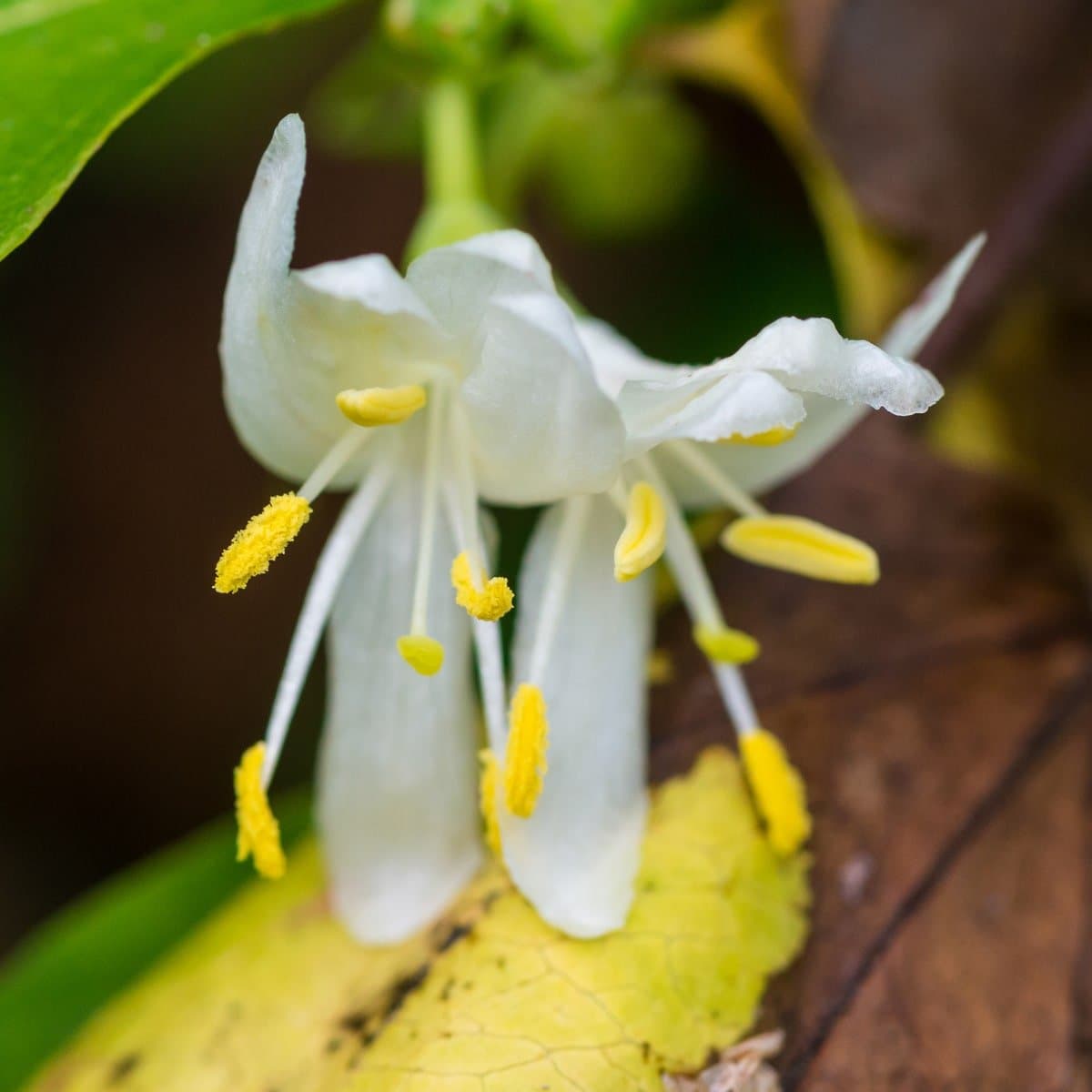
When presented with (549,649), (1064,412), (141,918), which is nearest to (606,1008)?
(549,649)

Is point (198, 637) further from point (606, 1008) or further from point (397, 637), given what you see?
point (606, 1008)

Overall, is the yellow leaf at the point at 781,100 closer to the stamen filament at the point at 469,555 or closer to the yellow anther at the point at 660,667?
the yellow anther at the point at 660,667

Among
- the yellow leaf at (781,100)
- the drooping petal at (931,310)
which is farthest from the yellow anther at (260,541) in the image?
the yellow leaf at (781,100)

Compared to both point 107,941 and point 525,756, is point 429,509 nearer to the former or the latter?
point 525,756

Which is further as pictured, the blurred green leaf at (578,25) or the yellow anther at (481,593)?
the blurred green leaf at (578,25)

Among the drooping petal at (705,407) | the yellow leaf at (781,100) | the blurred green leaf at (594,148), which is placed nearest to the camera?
the drooping petal at (705,407)

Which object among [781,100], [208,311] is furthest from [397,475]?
[208,311]
